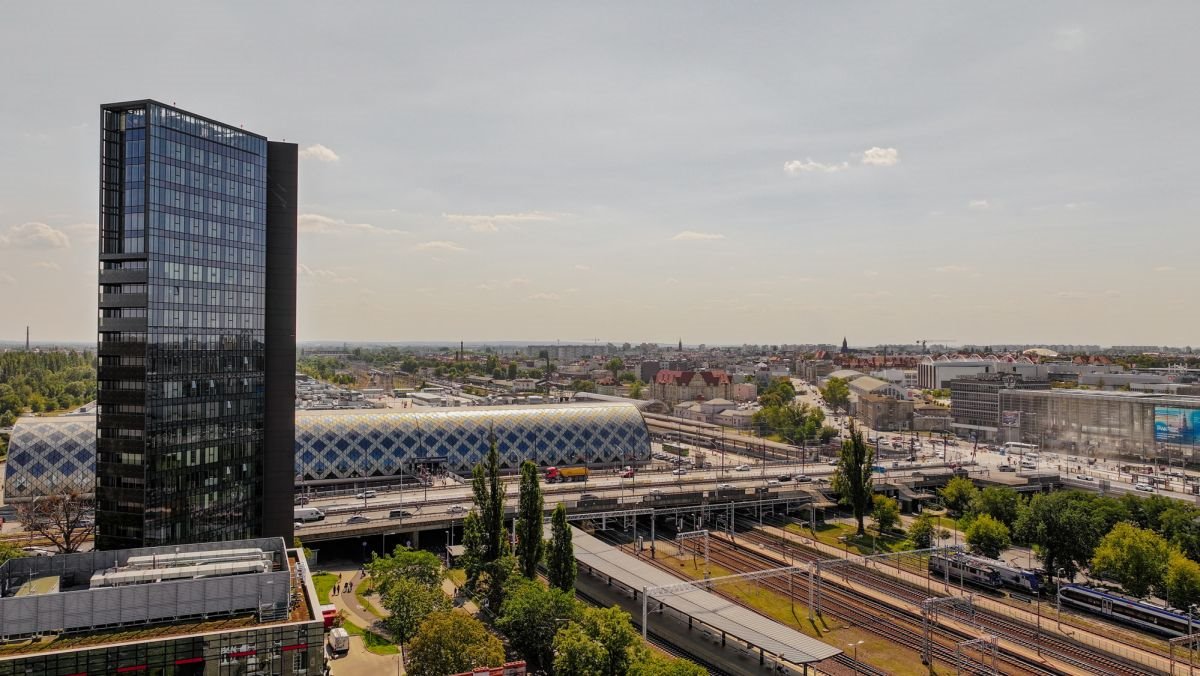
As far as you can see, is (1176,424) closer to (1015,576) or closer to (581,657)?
(1015,576)

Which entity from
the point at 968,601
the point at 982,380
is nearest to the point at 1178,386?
the point at 982,380

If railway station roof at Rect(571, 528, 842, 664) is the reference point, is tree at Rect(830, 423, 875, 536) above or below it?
above

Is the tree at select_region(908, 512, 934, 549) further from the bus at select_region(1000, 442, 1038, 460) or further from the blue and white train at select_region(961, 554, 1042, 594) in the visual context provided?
the bus at select_region(1000, 442, 1038, 460)

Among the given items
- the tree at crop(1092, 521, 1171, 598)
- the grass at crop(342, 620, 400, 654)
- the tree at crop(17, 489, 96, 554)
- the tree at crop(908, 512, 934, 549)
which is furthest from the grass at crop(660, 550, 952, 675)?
the tree at crop(17, 489, 96, 554)

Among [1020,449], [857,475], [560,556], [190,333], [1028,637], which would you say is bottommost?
[1028,637]

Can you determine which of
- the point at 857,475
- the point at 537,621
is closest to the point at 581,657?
the point at 537,621

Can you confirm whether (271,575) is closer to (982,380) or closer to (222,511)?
(222,511)
